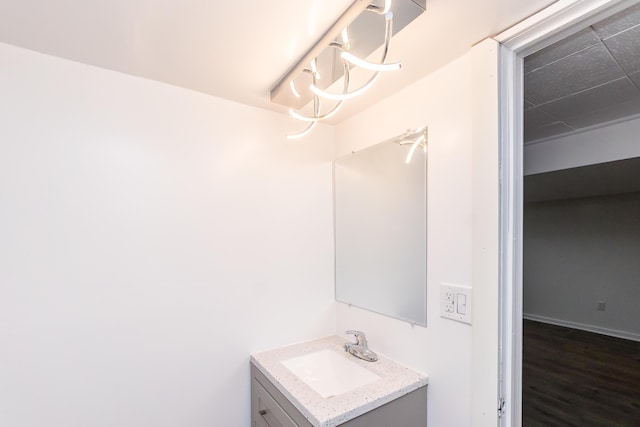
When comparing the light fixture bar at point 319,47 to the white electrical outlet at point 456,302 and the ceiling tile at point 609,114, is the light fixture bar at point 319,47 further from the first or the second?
the ceiling tile at point 609,114

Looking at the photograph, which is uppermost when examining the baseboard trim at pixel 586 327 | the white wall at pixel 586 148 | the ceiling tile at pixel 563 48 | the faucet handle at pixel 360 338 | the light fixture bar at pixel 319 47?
the ceiling tile at pixel 563 48

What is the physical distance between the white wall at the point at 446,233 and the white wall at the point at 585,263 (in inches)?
184

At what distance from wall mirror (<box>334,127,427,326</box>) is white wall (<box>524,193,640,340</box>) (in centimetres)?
465

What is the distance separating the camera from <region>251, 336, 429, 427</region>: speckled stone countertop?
3.57 feet

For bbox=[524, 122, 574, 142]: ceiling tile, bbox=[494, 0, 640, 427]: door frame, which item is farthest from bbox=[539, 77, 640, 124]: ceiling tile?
bbox=[494, 0, 640, 427]: door frame

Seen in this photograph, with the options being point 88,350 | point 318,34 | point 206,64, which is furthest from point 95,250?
point 318,34

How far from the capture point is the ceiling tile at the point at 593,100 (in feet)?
5.55

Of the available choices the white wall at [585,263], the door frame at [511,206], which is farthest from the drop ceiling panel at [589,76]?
the white wall at [585,263]

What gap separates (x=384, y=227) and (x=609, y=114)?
193 cm

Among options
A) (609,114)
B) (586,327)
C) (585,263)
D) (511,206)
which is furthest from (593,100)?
(586,327)

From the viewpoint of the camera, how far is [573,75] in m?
1.52

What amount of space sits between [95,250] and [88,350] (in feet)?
1.35

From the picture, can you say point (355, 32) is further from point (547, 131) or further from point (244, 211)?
point (547, 131)

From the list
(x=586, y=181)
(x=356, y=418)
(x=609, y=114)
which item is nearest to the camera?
(x=356, y=418)
